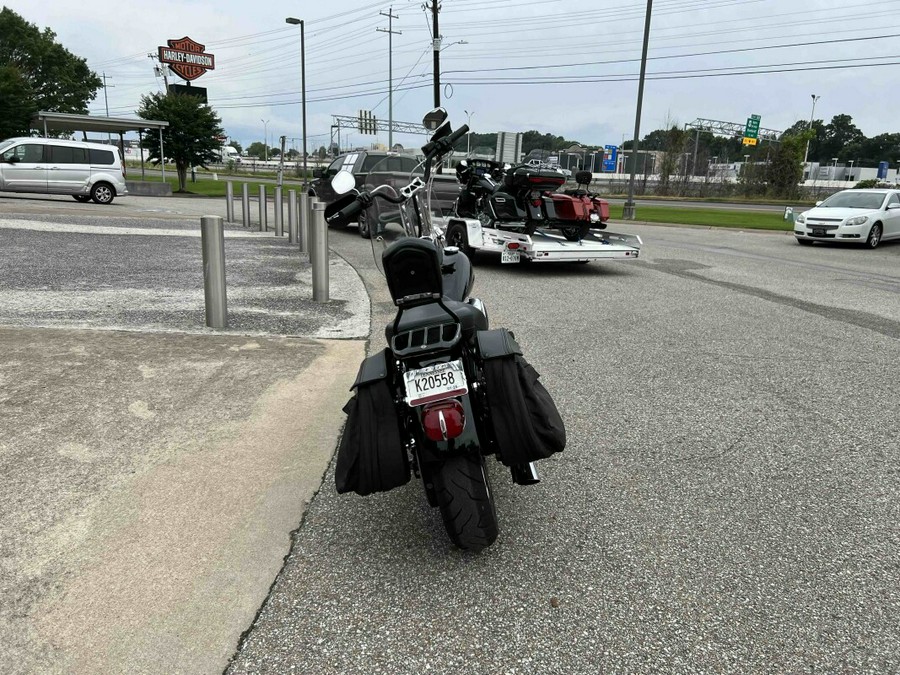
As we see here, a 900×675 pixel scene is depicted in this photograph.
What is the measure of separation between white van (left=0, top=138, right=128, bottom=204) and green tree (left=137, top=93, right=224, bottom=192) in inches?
535

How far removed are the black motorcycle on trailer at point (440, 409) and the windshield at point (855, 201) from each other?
17661 millimetres

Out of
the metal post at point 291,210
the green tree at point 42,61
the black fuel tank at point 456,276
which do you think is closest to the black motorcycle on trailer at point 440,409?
the black fuel tank at point 456,276

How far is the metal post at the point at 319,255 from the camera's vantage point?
7.09 metres

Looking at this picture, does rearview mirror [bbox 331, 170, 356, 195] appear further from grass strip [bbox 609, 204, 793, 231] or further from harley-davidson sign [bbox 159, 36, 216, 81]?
harley-davidson sign [bbox 159, 36, 216, 81]

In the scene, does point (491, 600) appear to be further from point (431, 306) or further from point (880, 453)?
point (880, 453)

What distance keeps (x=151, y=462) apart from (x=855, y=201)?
61.6 ft

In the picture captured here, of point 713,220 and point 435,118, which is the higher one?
point 435,118

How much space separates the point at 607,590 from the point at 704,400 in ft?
8.04

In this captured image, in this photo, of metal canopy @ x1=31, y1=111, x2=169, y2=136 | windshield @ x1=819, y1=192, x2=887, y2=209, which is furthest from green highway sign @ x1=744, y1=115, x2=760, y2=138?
metal canopy @ x1=31, y1=111, x2=169, y2=136

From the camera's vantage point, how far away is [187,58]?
46.6m

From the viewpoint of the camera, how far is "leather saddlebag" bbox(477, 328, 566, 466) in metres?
2.57

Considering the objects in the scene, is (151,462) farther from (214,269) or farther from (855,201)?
(855,201)

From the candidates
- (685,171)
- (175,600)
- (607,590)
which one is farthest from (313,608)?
(685,171)

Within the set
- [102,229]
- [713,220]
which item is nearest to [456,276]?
[102,229]
